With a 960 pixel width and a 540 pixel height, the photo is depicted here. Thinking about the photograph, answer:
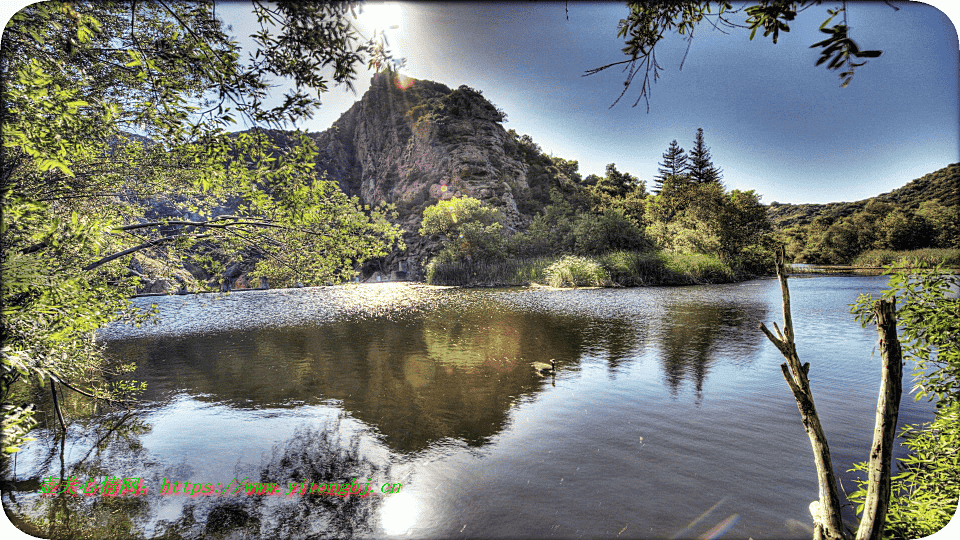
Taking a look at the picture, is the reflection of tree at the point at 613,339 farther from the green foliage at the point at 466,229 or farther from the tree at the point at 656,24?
the green foliage at the point at 466,229

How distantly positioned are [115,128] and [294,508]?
15.8ft

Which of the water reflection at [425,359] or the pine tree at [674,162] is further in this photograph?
the pine tree at [674,162]

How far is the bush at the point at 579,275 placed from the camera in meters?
29.5

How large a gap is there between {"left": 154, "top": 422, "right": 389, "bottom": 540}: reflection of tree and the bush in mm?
26548

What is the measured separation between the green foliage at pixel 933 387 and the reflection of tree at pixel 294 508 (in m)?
4.89

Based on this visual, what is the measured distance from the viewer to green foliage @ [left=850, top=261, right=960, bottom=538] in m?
2.81

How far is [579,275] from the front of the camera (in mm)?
30234

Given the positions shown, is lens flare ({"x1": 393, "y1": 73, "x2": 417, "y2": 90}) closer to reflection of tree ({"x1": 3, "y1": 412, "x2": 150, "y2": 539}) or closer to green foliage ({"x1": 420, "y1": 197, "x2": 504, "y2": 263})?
reflection of tree ({"x1": 3, "y1": 412, "x2": 150, "y2": 539})

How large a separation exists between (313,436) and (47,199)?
4601 mm

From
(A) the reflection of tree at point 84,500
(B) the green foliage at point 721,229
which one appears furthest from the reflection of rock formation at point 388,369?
(B) the green foliage at point 721,229

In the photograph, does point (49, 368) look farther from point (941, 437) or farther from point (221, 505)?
point (941, 437)

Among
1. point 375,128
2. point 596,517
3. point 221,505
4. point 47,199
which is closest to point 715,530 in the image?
point 596,517

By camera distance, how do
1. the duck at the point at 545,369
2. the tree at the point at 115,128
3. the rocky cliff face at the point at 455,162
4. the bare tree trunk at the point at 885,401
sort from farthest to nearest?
the rocky cliff face at the point at 455,162
the duck at the point at 545,369
the tree at the point at 115,128
the bare tree trunk at the point at 885,401

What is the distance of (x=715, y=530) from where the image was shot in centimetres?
348
